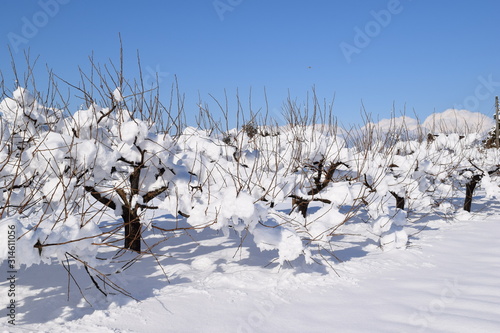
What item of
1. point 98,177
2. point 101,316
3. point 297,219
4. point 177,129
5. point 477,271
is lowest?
point 477,271

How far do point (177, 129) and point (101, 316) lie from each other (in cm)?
271

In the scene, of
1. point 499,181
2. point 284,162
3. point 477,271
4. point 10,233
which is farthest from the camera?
point 499,181

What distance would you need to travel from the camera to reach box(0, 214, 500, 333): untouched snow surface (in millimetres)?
3014

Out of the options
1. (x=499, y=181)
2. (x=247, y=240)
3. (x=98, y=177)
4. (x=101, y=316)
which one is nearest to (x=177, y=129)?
(x=98, y=177)

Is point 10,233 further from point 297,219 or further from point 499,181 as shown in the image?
point 499,181

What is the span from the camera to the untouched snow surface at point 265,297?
9.89 feet

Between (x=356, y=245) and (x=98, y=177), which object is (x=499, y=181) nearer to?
(x=356, y=245)

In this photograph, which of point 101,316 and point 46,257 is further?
point 101,316

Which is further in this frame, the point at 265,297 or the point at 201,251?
the point at 201,251

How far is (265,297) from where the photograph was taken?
3.57 meters

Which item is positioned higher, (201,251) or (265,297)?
(201,251)

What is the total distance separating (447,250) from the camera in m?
5.79

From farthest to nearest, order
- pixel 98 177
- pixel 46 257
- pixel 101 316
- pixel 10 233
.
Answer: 1. pixel 98 177
2. pixel 101 316
3. pixel 46 257
4. pixel 10 233

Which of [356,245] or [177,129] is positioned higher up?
[177,129]
